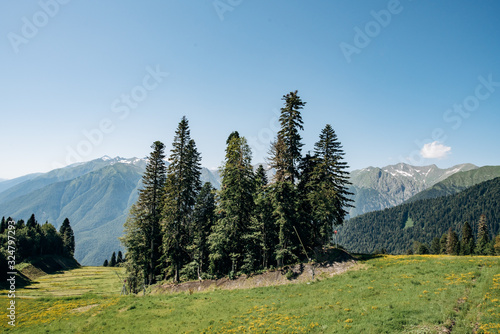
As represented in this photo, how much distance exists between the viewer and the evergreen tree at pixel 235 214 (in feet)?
120

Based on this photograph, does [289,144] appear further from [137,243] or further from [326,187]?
[137,243]

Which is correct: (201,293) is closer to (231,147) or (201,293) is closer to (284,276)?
(284,276)

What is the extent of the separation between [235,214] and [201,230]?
679 cm

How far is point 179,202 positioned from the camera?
41.2m

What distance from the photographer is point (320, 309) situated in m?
20.8

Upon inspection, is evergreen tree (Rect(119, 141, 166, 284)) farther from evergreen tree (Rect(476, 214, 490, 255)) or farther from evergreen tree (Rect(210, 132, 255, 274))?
evergreen tree (Rect(476, 214, 490, 255))

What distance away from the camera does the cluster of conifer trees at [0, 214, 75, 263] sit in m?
88.8

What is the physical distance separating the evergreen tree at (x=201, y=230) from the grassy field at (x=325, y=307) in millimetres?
6170

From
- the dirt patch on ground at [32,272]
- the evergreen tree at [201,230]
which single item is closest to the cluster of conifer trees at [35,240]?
the dirt patch on ground at [32,272]

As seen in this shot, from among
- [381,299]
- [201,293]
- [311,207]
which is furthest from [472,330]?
[201,293]

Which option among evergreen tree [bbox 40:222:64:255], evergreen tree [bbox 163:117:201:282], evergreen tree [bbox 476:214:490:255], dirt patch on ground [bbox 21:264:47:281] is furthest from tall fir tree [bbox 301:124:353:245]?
evergreen tree [bbox 40:222:64:255]

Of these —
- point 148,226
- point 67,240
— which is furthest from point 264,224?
point 67,240

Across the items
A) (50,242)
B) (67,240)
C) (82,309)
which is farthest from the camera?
(67,240)

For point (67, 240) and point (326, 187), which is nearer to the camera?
point (326, 187)
